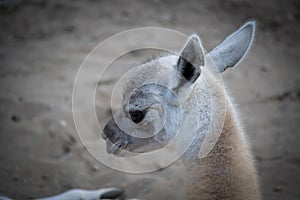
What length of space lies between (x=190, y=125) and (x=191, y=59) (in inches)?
17.4

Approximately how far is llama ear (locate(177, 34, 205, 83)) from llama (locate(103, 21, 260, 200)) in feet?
0.10

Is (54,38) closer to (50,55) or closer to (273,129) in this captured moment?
(50,55)

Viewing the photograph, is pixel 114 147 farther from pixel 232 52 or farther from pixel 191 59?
pixel 232 52

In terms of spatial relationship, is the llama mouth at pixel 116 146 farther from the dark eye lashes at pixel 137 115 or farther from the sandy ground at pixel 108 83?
the sandy ground at pixel 108 83

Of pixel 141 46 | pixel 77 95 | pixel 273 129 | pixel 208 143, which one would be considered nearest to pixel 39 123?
pixel 77 95

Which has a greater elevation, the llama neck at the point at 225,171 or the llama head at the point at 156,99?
the llama head at the point at 156,99

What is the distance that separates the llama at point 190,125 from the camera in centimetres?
283

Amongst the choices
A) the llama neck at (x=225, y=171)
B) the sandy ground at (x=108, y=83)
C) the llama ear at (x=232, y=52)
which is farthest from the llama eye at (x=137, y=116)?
the sandy ground at (x=108, y=83)

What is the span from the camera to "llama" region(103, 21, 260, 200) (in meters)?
2.83

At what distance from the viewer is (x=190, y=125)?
113 inches

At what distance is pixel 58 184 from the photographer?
4.36 m

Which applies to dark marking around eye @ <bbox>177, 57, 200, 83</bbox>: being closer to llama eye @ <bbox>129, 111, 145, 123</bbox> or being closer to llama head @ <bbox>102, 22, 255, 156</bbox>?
llama head @ <bbox>102, 22, 255, 156</bbox>

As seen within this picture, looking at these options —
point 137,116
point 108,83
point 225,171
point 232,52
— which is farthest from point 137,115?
point 108,83

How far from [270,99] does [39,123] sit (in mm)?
2382
